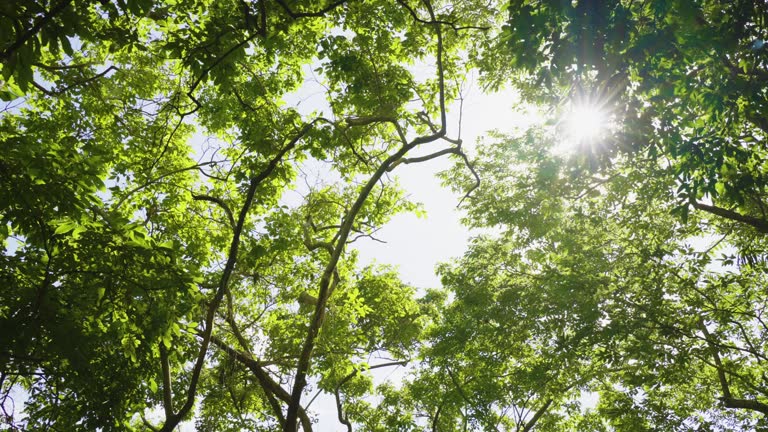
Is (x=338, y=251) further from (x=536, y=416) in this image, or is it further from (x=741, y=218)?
(x=536, y=416)

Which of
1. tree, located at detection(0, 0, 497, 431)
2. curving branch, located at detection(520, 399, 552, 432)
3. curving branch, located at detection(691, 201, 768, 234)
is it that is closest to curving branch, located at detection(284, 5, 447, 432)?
tree, located at detection(0, 0, 497, 431)

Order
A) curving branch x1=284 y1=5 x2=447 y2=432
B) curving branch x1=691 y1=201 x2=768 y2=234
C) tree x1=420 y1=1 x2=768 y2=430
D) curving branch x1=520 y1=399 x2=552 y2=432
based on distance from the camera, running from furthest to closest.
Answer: curving branch x1=520 y1=399 x2=552 y2=432
curving branch x1=691 y1=201 x2=768 y2=234
curving branch x1=284 y1=5 x2=447 y2=432
tree x1=420 y1=1 x2=768 y2=430

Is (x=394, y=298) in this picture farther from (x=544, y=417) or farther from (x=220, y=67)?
(x=220, y=67)

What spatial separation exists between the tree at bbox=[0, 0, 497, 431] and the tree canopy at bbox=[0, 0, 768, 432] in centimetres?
4

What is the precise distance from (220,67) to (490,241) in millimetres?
7675

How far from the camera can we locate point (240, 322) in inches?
429

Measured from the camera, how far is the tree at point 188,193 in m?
4.13

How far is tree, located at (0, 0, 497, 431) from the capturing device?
4129 mm

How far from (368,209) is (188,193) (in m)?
3.04

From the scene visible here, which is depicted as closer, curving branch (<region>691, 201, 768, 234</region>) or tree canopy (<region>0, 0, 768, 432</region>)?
tree canopy (<region>0, 0, 768, 432</region>)

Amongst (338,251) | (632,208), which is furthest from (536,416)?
(338,251)

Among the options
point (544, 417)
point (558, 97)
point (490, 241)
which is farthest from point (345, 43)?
point (544, 417)

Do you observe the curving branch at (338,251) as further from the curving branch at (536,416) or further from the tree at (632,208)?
the curving branch at (536,416)

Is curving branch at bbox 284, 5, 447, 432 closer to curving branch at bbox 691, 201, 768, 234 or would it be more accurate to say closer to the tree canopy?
the tree canopy
